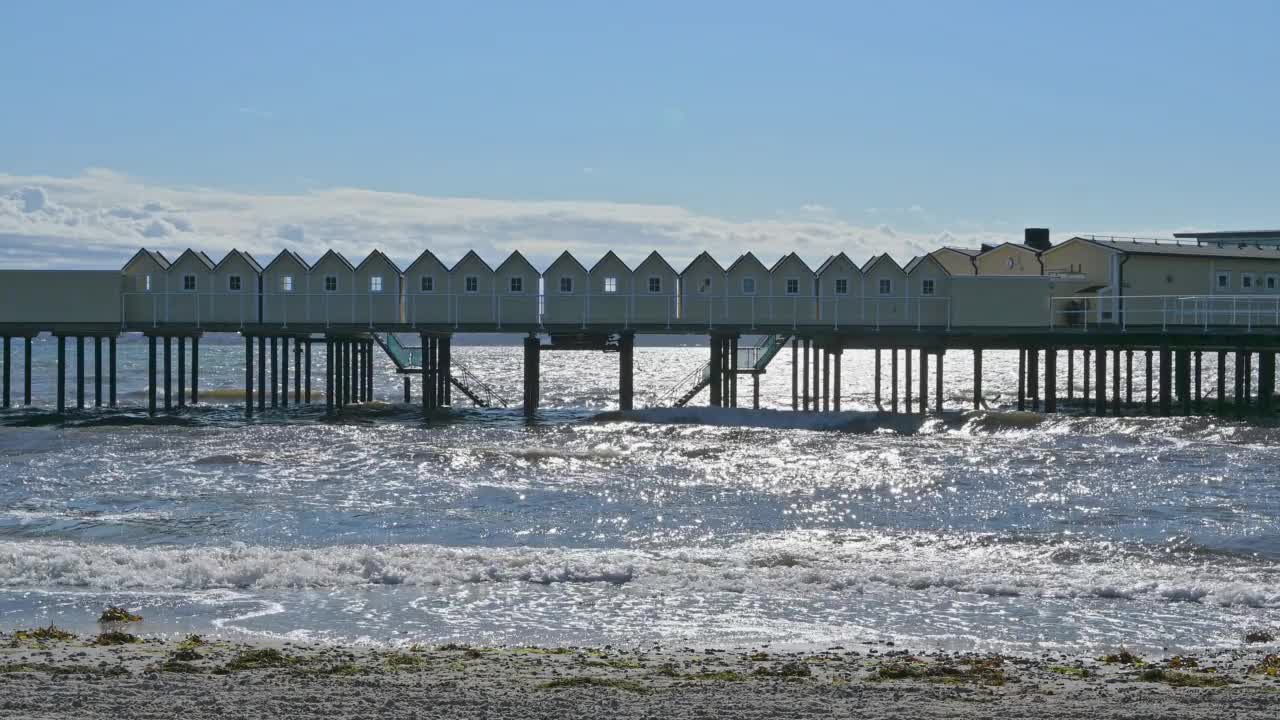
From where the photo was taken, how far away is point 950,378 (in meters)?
117

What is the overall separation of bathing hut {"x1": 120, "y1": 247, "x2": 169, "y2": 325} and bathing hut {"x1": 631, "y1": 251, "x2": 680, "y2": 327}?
15.0 metres

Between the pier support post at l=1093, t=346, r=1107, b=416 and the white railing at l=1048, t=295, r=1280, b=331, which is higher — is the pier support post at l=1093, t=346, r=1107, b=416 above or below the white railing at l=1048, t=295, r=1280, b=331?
below

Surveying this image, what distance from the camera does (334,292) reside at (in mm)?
46156

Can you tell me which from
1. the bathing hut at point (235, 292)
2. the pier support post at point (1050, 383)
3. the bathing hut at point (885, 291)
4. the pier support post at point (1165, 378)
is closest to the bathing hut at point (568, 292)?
the bathing hut at point (885, 291)

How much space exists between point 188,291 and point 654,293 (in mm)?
14834

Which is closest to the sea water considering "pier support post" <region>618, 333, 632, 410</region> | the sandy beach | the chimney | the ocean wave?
the ocean wave

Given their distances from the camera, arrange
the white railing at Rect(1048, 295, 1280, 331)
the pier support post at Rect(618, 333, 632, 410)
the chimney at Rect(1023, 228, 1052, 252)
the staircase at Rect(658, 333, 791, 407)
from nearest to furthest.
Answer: the pier support post at Rect(618, 333, 632, 410), the white railing at Rect(1048, 295, 1280, 331), the staircase at Rect(658, 333, 791, 407), the chimney at Rect(1023, 228, 1052, 252)

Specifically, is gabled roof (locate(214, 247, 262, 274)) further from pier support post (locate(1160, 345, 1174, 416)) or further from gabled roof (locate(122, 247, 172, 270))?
pier support post (locate(1160, 345, 1174, 416))

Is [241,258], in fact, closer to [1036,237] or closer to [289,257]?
[289,257]

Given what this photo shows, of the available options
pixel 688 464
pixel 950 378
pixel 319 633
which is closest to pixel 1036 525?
pixel 688 464

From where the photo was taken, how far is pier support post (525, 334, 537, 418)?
46906 millimetres

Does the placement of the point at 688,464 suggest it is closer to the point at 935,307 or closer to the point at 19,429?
the point at 935,307

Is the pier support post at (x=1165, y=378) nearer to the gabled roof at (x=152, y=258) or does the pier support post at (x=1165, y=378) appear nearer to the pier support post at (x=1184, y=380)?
the pier support post at (x=1184, y=380)

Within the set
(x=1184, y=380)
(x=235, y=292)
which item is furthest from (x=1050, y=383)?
(x=235, y=292)
